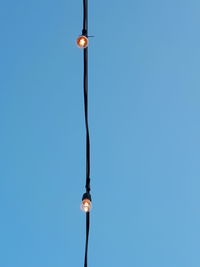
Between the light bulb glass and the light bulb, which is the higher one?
the light bulb

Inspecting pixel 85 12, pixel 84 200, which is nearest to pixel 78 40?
pixel 85 12

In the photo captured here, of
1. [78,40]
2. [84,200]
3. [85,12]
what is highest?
[85,12]

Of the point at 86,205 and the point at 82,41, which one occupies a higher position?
the point at 82,41

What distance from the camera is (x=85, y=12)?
12.7 ft

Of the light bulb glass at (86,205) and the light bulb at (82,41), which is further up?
the light bulb at (82,41)

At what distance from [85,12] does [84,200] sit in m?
1.64

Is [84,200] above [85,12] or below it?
below

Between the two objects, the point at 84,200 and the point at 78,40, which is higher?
the point at 78,40

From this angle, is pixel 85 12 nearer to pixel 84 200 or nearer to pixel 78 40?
pixel 78 40

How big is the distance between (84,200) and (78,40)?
4.65ft

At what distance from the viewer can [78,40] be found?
3.96m
